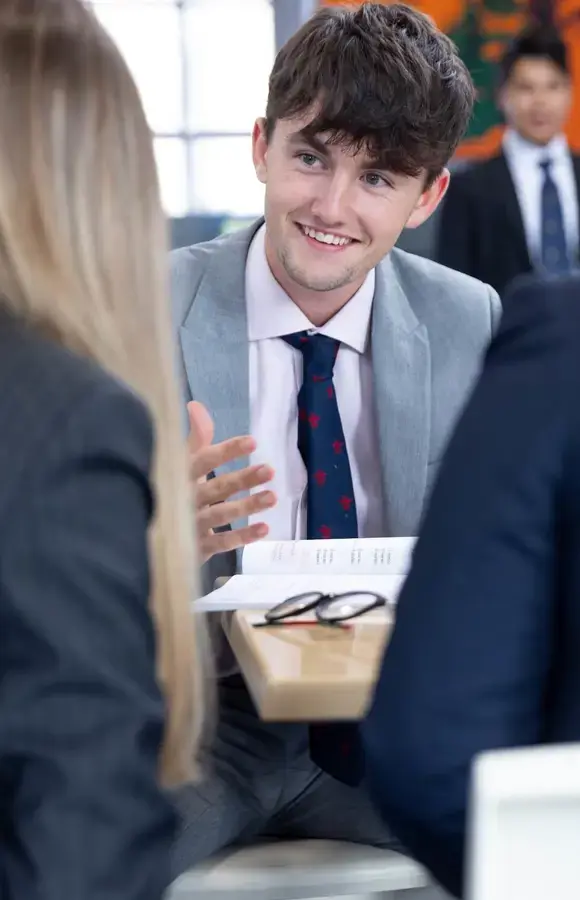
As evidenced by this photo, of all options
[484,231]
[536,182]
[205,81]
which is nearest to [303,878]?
[484,231]

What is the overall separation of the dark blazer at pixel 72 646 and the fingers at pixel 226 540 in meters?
0.80

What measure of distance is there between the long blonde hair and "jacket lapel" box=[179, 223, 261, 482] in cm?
94

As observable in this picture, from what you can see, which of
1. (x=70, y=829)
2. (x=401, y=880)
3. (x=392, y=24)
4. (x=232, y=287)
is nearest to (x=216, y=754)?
(x=401, y=880)

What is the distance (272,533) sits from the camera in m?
1.88

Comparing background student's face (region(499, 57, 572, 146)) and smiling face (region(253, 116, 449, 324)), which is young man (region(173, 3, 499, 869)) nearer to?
smiling face (region(253, 116, 449, 324))

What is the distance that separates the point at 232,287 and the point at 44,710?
1321 millimetres

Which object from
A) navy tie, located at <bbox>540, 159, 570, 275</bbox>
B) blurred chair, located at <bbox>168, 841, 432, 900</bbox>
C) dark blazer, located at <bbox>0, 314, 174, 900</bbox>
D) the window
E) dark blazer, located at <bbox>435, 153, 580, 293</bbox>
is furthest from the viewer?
the window

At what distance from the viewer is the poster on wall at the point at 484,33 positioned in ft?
18.9

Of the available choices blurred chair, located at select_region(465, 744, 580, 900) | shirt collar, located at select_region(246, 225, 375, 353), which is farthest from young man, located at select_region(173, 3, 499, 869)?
blurred chair, located at select_region(465, 744, 580, 900)

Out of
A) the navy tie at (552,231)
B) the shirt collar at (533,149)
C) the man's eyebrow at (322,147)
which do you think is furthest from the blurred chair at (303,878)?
the shirt collar at (533,149)

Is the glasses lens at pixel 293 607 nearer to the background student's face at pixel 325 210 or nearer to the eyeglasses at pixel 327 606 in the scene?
the eyeglasses at pixel 327 606

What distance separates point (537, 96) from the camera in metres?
4.95

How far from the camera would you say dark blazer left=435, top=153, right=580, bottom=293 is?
4.64 m

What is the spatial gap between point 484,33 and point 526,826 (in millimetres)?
5626
